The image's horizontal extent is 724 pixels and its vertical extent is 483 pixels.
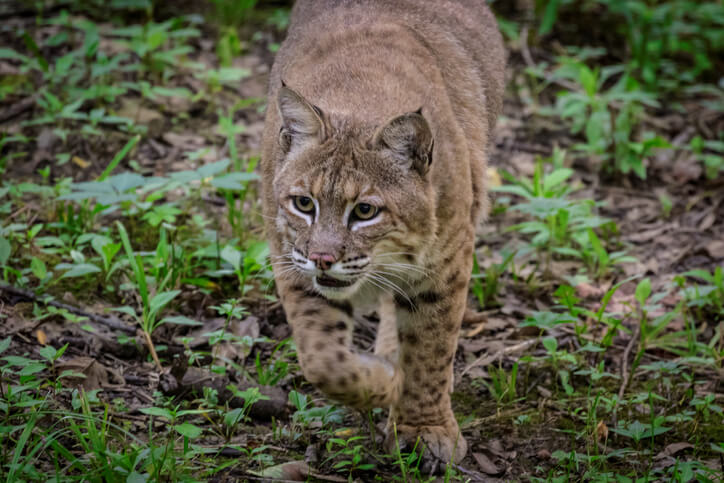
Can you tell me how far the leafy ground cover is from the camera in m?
4.08

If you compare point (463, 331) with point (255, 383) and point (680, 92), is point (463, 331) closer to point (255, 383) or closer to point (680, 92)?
point (255, 383)

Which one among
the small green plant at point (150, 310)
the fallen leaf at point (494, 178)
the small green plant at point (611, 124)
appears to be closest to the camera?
the small green plant at point (150, 310)

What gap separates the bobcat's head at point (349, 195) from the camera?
3854 mm

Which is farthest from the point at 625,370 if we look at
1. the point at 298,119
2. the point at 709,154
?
the point at 709,154

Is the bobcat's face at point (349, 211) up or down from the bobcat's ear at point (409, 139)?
down

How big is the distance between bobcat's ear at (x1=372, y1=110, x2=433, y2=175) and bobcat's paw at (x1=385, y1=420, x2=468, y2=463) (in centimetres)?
135

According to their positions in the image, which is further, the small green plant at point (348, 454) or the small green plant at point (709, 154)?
the small green plant at point (709, 154)

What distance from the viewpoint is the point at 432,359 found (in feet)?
14.4

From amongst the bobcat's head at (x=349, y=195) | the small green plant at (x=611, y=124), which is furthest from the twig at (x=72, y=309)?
the small green plant at (x=611, y=124)

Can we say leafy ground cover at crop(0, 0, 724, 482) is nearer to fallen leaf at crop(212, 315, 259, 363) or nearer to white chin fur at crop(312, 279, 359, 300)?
fallen leaf at crop(212, 315, 259, 363)

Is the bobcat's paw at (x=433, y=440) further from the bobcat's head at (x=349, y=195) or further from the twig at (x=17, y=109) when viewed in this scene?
the twig at (x=17, y=109)

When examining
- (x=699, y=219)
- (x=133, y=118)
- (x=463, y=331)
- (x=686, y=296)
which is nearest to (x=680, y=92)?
(x=699, y=219)

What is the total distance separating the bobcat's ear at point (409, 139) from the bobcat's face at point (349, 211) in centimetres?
2

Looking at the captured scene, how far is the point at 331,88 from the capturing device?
4.33 meters
